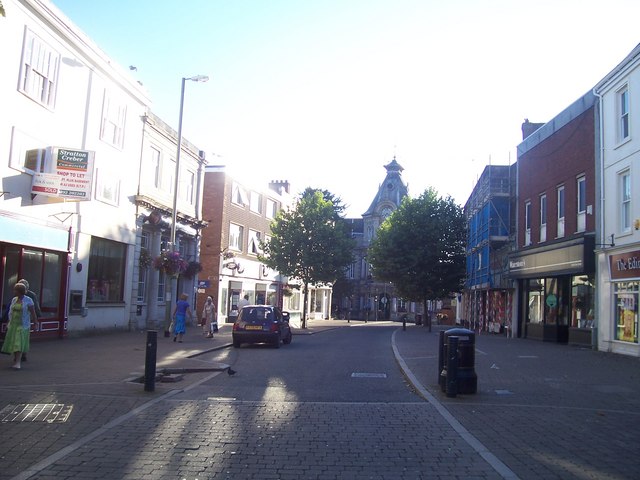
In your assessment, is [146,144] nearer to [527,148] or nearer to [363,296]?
[527,148]

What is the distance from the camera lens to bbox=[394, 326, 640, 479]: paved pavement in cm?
651

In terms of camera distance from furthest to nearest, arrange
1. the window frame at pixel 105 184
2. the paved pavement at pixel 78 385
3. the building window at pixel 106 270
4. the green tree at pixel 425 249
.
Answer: the green tree at pixel 425 249 → the building window at pixel 106 270 → the window frame at pixel 105 184 → the paved pavement at pixel 78 385

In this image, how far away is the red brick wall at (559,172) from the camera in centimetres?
2250

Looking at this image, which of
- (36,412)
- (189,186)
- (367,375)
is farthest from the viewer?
(189,186)

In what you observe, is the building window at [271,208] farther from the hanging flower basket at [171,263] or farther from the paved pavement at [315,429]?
the paved pavement at [315,429]

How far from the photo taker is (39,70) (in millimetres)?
18938

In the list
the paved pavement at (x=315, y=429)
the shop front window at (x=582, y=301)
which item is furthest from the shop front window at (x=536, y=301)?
the paved pavement at (x=315, y=429)

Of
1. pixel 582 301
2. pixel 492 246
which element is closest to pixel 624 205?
pixel 582 301

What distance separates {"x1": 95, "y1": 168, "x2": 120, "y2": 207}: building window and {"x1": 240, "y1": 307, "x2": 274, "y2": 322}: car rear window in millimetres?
7228

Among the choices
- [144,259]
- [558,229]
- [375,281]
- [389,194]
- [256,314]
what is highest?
[389,194]

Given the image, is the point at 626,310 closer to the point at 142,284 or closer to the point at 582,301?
the point at 582,301

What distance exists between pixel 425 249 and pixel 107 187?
2831cm

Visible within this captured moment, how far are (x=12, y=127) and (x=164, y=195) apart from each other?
12.2 metres

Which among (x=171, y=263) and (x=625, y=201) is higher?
(x=625, y=201)
